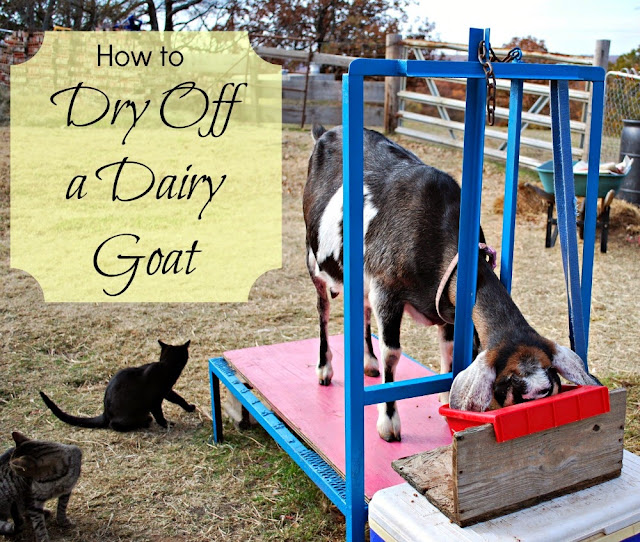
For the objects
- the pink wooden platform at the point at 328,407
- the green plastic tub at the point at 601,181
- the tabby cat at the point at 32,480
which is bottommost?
the tabby cat at the point at 32,480

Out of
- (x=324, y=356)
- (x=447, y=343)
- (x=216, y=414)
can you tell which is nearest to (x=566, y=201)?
(x=447, y=343)

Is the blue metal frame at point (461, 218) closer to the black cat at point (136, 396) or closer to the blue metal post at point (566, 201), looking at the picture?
the blue metal post at point (566, 201)

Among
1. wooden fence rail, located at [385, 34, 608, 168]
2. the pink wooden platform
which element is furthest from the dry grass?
wooden fence rail, located at [385, 34, 608, 168]

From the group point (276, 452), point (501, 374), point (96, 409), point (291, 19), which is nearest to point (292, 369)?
point (276, 452)

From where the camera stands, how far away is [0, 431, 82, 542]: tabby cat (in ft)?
8.19

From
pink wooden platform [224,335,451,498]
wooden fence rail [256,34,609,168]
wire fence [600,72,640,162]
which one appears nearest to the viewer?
pink wooden platform [224,335,451,498]

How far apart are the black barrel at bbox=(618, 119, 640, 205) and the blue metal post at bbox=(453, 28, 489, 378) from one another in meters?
5.99

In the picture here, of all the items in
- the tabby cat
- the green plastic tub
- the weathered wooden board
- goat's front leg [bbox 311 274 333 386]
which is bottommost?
the tabby cat

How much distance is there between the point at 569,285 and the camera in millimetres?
2006

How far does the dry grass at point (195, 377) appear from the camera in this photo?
272cm

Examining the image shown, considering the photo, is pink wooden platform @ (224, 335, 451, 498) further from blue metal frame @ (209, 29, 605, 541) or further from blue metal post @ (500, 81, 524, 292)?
blue metal post @ (500, 81, 524, 292)

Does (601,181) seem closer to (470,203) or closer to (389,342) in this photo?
(389,342)

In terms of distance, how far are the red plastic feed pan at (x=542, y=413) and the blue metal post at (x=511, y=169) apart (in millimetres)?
532

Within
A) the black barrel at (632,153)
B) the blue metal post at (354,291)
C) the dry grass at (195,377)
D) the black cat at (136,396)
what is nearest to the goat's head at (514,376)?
the blue metal post at (354,291)
